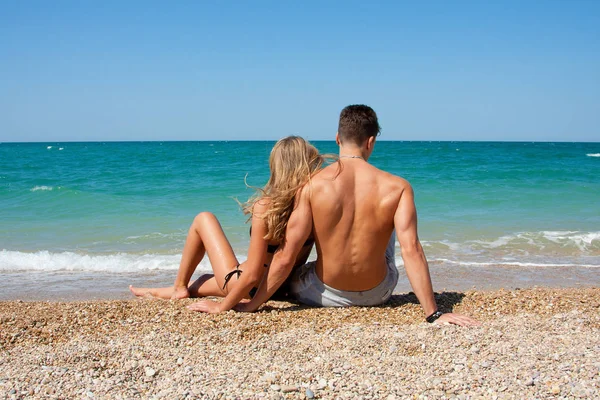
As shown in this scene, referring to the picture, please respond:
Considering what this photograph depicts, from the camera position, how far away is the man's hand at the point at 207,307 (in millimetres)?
4250

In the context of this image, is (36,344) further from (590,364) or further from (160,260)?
(160,260)

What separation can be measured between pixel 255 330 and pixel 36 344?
1502 millimetres

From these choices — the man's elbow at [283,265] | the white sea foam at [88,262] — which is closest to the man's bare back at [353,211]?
the man's elbow at [283,265]

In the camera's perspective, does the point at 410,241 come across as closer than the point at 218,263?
Yes

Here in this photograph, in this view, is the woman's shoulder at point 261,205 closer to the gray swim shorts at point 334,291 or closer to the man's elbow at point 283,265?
the man's elbow at point 283,265

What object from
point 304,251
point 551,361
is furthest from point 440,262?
point 551,361

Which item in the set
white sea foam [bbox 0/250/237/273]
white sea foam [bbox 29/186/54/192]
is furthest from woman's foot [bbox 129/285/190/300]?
white sea foam [bbox 29/186/54/192]

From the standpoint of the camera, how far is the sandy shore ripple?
282cm

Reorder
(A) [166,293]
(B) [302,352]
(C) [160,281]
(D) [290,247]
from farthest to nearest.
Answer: (C) [160,281] → (A) [166,293] → (D) [290,247] → (B) [302,352]

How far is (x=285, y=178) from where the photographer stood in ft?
12.6

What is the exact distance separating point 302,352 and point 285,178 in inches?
47.5

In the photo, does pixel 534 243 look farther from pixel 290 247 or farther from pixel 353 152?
pixel 290 247

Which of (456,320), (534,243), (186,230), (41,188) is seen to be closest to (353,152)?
(456,320)

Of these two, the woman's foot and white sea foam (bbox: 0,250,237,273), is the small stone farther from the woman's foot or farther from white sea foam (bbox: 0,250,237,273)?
white sea foam (bbox: 0,250,237,273)
